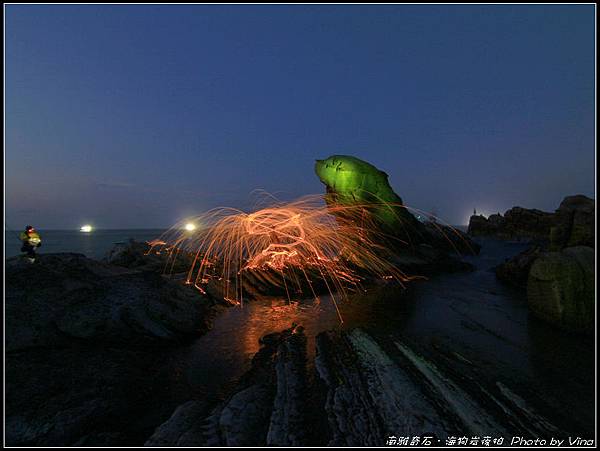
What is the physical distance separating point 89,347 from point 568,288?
12.2 m

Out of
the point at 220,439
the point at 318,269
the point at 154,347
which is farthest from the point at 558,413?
the point at 318,269

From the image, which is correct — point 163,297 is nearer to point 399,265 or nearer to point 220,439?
point 220,439

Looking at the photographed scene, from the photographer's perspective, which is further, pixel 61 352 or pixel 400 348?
pixel 400 348

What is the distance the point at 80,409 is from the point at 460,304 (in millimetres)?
11969

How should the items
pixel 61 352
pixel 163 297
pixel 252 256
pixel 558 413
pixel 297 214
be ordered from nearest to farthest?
pixel 558 413 → pixel 61 352 → pixel 163 297 → pixel 297 214 → pixel 252 256

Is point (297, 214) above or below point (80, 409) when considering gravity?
above

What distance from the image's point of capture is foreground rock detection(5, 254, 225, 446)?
10.7ft

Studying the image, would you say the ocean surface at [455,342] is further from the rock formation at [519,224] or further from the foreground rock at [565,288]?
the rock formation at [519,224]

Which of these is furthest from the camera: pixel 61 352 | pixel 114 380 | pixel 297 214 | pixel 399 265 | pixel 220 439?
pixel 399 265

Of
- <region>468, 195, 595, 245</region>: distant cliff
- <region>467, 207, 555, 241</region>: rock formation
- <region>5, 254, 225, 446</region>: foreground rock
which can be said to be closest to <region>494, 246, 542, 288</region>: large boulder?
<region>468, 195, 595, 245</region>: distant cliff

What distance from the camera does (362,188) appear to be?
2298 cm

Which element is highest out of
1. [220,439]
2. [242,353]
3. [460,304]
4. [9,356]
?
[9,356]

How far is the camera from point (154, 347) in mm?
5613

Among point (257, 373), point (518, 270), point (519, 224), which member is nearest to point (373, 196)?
point (518, 270)
